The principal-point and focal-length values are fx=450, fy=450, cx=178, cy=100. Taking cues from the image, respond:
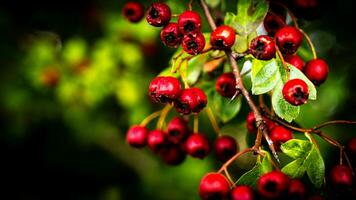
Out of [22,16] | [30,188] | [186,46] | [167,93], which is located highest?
[22,16]

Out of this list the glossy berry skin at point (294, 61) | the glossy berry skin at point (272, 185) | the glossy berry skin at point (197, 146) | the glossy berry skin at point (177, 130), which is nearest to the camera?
the glossy berry skin at point (272, 185)

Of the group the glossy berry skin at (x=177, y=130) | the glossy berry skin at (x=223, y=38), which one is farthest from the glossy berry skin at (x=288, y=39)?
the glossy berry skin at (x=177, y=130)

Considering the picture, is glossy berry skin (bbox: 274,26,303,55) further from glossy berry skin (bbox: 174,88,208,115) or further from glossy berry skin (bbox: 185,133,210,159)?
glossy berry skin (bbox: 185,133,210,159)

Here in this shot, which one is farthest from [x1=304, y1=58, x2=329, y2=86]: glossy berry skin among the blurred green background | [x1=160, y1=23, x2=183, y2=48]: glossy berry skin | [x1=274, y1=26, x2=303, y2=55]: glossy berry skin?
the blurred green background

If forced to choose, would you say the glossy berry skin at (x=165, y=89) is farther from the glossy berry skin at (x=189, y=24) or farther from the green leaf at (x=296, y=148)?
the green leaf at (x=296, y=148)

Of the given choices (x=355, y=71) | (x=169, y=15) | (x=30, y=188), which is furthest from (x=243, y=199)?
(x=30, y=188)

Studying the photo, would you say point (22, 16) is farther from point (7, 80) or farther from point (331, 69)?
point (331, 69)

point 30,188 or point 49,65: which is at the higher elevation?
point 49,65

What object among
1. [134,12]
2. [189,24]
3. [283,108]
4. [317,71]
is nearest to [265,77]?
[283,108]
